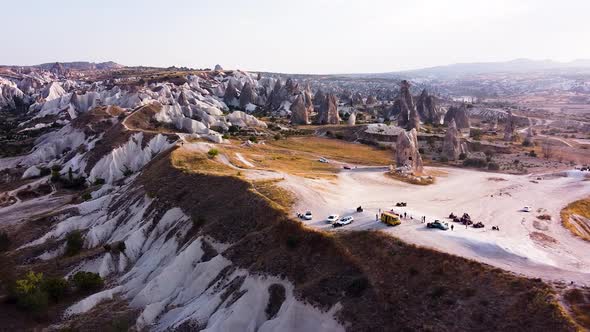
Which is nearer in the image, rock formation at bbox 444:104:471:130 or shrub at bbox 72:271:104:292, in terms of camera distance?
shrub at bbox 72:271:104:292

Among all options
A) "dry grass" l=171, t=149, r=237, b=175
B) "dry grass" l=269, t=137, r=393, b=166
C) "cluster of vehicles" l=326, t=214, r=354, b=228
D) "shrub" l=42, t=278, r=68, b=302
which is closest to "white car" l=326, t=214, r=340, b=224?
"cluster of vehicles" l=326, t=214, r=354, b=228

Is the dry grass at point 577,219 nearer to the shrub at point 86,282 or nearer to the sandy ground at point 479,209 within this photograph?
the sandy ground at point 479,209

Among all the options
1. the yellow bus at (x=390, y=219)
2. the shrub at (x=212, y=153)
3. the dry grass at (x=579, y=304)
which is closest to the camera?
the dry grass at (x=579, y=304)

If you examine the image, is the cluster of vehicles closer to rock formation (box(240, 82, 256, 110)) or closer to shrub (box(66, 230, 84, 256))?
shrub (box(66, 230, 84, 256))

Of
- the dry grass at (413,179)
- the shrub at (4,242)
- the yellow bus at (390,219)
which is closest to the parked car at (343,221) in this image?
the yellow bus at (390,219)

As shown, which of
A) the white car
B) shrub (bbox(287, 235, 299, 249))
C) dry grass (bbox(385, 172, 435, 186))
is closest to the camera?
shrub (bbox(287, 235, 299, 249))

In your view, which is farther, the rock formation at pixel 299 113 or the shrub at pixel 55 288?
the rock formation at pixel 299 113

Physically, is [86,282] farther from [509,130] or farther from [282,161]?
[509,130]
